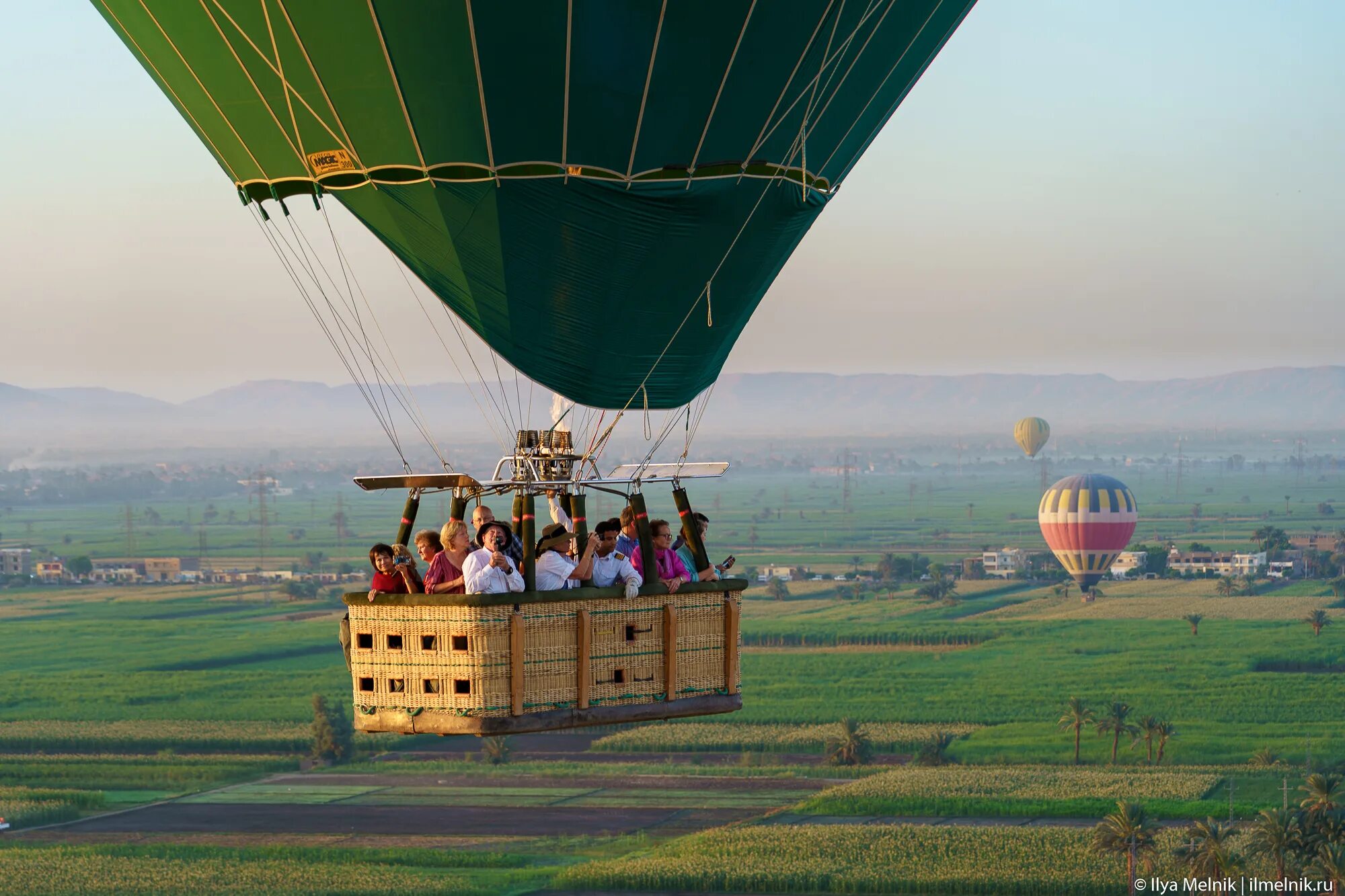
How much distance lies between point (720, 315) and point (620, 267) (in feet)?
3.40

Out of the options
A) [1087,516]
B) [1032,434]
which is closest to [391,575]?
[1087,516]

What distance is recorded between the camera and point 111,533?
185500 mm

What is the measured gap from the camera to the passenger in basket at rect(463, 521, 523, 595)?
32.4 ft

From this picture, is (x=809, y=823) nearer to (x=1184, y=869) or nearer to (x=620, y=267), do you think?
(x=1184, y=869)

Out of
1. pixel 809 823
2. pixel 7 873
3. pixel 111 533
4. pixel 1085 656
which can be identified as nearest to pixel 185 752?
pixel 7 873

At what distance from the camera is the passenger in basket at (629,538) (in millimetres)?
10570

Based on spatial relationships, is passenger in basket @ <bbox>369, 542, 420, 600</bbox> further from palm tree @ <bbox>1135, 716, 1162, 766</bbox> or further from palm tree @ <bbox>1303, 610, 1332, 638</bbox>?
palm tree @ <bbox>1303, 610, 1332, 638</bbox>

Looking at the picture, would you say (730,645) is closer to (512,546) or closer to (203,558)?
(512,546)

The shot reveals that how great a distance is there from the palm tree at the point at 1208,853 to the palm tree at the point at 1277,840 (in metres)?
0.48

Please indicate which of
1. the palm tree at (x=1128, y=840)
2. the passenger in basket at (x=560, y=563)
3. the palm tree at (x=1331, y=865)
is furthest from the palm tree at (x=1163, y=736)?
the passenger in basket at (x=560, y=563)

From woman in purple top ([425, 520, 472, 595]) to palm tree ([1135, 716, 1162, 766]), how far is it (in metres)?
48.7

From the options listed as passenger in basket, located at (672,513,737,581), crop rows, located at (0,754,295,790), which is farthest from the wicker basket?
crop rows, located at (0,754,295,790)

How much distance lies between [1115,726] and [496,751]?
18.0 m

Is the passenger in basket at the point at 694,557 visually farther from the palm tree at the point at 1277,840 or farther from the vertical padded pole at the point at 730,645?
the palm tree at the point at 1277,840
